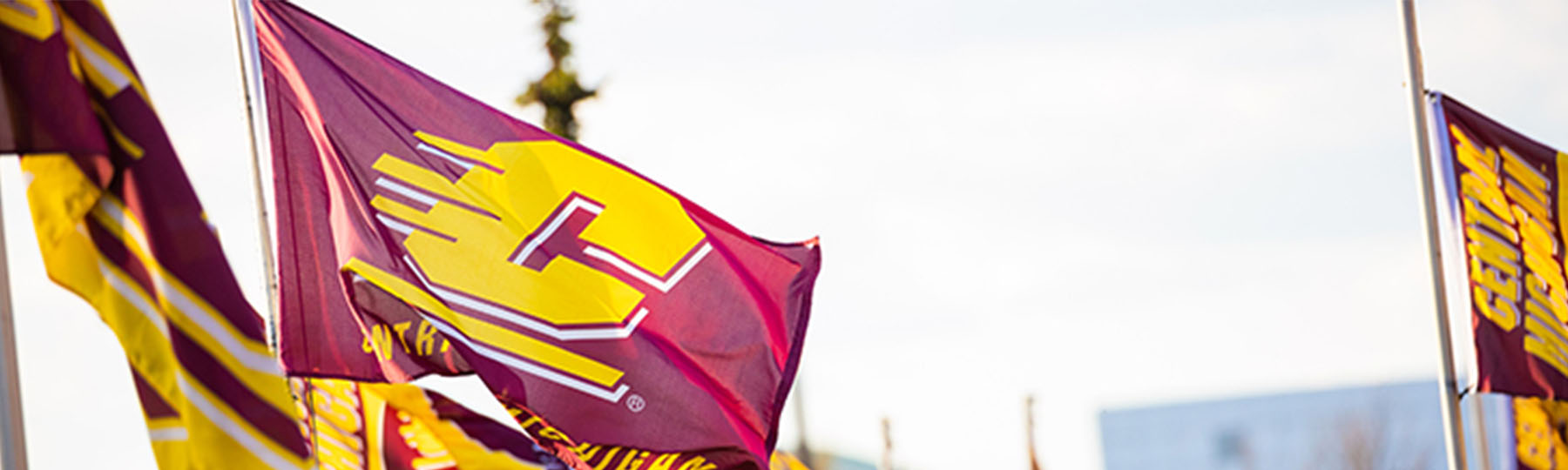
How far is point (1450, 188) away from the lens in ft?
49.3

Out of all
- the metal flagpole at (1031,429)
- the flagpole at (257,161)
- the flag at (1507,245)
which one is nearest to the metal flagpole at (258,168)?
the flagpole at (257,161)

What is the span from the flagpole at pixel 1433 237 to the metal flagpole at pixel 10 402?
33.1ft

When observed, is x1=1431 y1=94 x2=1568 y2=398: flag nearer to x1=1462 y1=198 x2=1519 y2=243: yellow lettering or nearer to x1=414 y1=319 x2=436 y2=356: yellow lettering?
Result: x1=1462 y1=198 x2=1519 y2=243: yellow lettering

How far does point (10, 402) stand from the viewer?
26.3 ft

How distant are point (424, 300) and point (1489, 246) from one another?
7.94 metres

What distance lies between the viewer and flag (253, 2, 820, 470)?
32.8 ft

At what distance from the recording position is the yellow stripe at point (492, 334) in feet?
32.7

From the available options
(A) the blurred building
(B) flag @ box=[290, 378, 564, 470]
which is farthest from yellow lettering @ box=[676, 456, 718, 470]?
(A) the blurred building

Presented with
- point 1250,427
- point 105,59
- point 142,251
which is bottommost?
point 1250,427

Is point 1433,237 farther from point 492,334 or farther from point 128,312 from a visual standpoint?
point 128,312

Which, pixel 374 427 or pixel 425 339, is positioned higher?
pixel 425 339

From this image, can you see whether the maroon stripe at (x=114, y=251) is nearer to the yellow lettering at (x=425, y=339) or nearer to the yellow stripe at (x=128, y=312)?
the yellow stripe at (x=128, y=312)

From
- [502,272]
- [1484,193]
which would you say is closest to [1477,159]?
[1484,193]

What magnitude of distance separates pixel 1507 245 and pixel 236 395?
30.8ft
